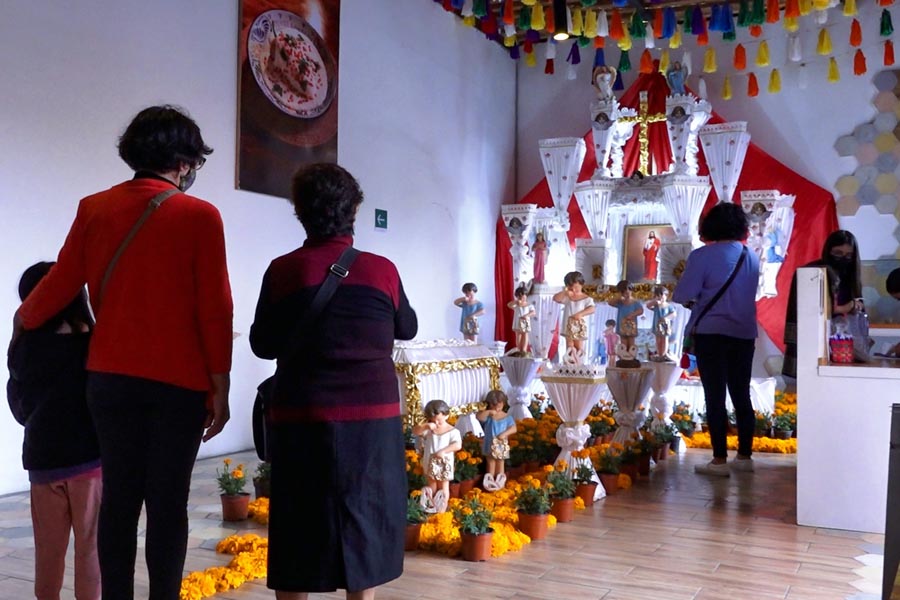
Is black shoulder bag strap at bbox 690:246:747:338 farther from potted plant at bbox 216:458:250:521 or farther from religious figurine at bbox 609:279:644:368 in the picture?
potted plant at bbox 216:458:250:521

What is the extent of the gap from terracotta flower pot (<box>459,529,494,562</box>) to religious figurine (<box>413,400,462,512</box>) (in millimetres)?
588

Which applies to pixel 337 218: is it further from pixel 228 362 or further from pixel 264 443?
pixel 264 443

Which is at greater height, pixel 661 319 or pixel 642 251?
pixel 642 251

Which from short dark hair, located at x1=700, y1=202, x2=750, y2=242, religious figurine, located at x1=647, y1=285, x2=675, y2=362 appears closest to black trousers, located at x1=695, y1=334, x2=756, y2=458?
short dark hair, located at x1=700, y1=202, x2=750, y2=242

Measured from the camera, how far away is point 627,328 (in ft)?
22.1

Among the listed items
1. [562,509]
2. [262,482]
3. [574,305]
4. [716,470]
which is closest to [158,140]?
[262,482]

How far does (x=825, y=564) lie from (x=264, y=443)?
103 inches

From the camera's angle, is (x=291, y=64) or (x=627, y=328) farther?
(x=291, y=64)

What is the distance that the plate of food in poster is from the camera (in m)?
6.95

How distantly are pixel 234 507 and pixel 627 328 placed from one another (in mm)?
3684

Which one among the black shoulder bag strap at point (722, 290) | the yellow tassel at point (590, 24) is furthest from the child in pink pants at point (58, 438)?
the yellow tassel at point (590, 24)

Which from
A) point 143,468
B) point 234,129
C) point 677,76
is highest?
point 677,76

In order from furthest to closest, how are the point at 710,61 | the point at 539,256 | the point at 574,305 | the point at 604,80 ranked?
the point at 539,256
the point at 604,80
the point at 710,61
the point at 574,305

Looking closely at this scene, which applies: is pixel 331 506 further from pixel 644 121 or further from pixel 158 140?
pixel 644 121
